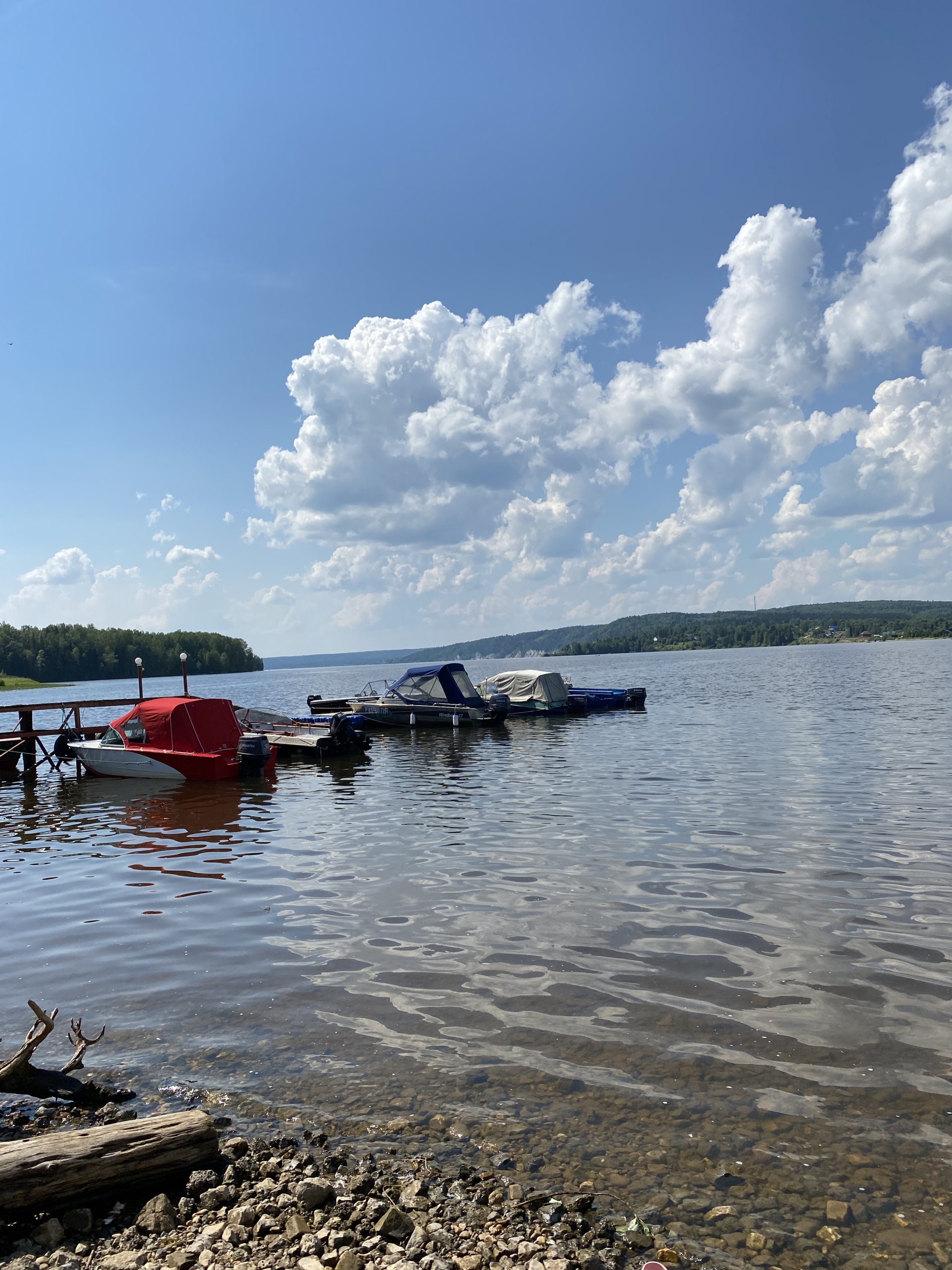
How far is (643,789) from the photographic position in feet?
68.2

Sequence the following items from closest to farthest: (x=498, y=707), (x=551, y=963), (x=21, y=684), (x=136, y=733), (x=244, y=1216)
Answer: (x=244, y=1216) < (x=551, y=963) < (x=136, y=733) < (x=498, y=707) < (x=21, y=684)

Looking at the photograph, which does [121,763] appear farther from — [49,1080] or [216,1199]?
[216,1199]

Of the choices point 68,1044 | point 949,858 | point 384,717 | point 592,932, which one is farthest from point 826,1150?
point 384,717

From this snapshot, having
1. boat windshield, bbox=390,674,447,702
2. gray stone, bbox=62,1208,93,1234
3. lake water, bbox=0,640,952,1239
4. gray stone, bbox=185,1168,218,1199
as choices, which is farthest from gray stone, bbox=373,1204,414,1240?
boat windshield, bbox=390,674,447,702

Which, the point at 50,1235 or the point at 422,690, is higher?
the point at 422,690

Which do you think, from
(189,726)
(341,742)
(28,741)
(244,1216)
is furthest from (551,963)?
(28,741)

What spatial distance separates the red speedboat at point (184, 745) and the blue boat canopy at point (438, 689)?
15885 millimetres

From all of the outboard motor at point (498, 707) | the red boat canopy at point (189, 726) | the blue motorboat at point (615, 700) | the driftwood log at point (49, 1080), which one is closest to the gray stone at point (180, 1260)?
the driftwood log at point (49, 1080)

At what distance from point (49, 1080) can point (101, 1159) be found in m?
1.70

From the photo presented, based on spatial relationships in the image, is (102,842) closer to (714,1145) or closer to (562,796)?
(562,796)

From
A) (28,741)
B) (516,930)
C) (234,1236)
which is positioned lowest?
(516,930)

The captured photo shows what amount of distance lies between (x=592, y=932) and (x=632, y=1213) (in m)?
5.27

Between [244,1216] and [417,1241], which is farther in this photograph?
[244,1216]

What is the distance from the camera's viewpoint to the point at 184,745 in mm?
27234
